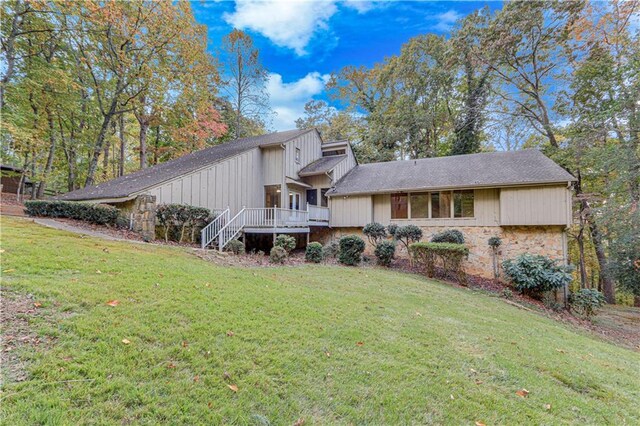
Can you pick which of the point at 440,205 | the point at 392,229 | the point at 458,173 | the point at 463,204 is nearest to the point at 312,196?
the point at 392,229

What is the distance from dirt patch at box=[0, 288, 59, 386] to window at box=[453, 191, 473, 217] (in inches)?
556

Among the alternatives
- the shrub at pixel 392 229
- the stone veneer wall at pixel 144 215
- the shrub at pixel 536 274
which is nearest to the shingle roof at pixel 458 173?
the shrub at pixel 392 229

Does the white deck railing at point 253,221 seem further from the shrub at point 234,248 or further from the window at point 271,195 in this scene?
the window at point 271,195

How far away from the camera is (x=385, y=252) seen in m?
11.8

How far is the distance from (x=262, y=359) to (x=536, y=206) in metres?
13.1

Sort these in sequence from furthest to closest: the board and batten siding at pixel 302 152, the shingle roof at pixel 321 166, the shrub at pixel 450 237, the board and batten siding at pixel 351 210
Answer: the shingle roof at pixel 321 166, the board and batten siding at pixel 302 152, the board and batten siding at pixel 351 210, the shrub at pixel 450 237

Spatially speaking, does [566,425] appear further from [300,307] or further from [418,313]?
[300,307]

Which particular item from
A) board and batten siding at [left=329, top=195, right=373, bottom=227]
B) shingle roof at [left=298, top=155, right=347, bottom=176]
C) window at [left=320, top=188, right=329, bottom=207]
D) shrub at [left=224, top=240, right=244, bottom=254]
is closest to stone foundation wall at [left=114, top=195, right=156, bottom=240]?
shrub at [left=224, top=240, right=244, bottom=254]

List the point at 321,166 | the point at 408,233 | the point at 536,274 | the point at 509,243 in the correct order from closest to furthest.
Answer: the point at 536,274 → the point at 509,243 → the point at 408,233 → the point at 321,166

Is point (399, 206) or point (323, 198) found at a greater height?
point (323, 198)

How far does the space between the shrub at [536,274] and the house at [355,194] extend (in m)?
1.51

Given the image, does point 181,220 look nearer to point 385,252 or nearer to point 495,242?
point 385,252

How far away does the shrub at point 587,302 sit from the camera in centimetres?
989

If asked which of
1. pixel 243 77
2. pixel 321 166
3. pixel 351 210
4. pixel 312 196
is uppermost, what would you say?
pixel 243 77
